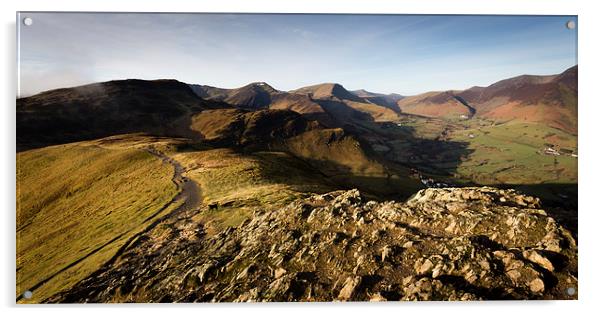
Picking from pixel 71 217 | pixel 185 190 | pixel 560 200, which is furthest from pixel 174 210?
pixel 560 200

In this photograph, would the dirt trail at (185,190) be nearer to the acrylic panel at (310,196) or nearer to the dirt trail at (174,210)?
the dirt trail at (174,210)

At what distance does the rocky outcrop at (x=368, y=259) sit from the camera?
8.35 metres

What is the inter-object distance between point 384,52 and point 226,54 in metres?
7.86

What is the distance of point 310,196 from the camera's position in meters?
15.0

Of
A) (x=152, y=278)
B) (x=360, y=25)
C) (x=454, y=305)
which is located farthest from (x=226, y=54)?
(x=454, y=305)

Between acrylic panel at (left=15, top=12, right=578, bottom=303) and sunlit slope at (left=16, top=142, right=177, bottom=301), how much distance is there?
0.26 feet

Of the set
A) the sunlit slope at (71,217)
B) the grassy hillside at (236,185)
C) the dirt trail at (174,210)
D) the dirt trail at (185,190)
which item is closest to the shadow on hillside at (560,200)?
the grassy hillside at (236,185)

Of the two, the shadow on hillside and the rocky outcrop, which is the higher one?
the shadow on hillside

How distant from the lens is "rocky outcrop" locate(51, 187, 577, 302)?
8.35 metres

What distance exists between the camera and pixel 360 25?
1320 centimetres

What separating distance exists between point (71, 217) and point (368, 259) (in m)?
14.6

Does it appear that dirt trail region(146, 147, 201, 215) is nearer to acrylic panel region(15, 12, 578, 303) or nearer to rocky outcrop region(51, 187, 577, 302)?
acrylic panel region(15, 12, 578, 303)

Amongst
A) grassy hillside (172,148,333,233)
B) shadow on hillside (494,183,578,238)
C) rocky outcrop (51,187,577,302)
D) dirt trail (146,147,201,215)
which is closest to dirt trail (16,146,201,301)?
dirt trail (146,147,201,215)
